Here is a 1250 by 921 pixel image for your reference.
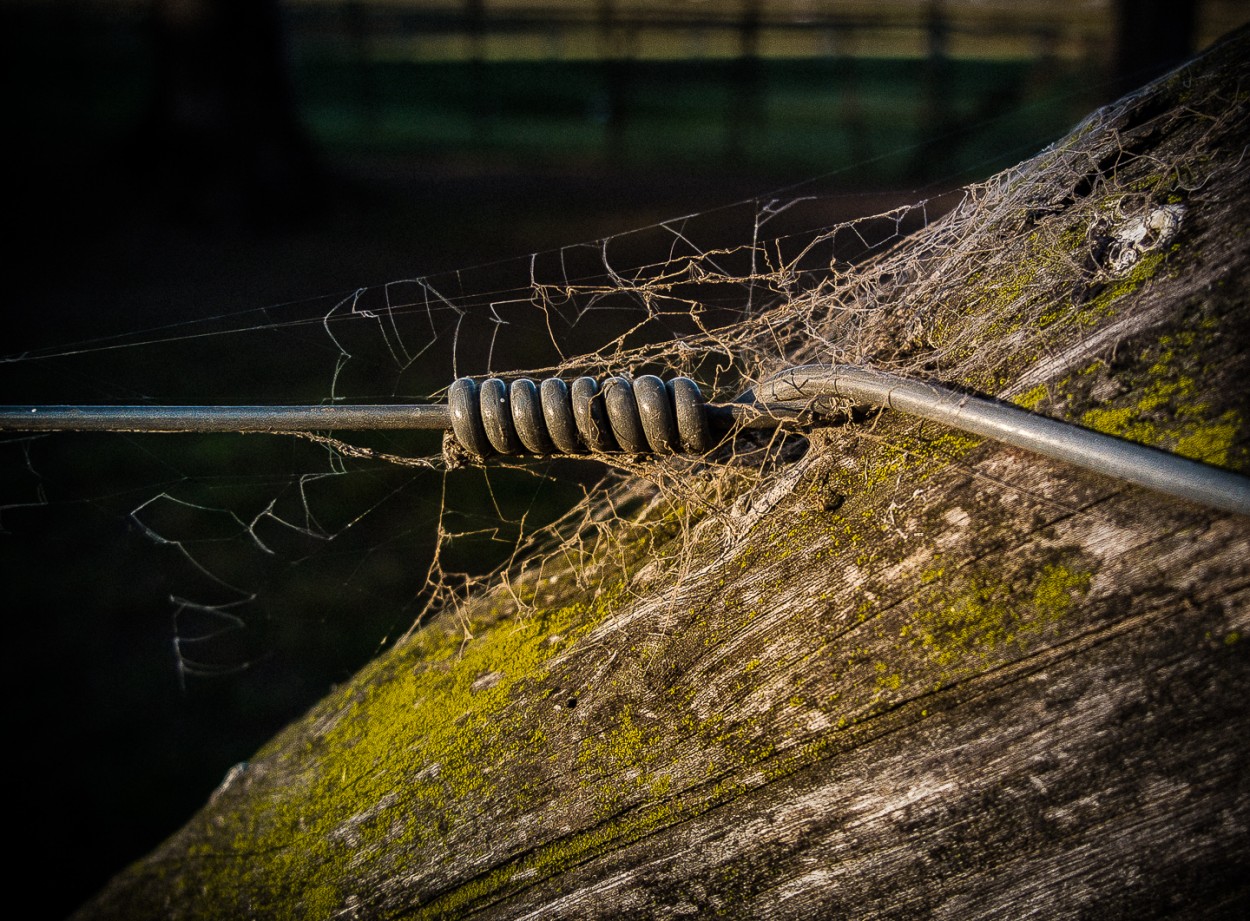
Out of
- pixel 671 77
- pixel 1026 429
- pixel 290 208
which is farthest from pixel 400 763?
pixel 671 77

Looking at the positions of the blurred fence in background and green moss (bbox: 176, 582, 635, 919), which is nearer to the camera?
green moss (bbox: 176, 582, 635, 919)

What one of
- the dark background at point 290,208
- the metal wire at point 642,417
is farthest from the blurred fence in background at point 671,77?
the metal wire at point 642,417

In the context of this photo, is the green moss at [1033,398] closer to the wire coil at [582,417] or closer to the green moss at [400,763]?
the wire coil at [582,417]

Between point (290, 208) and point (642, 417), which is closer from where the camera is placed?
point (642, 417)

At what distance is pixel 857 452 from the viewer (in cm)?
107

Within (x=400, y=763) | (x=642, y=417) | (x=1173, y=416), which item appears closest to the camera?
(x=1173, y=416)

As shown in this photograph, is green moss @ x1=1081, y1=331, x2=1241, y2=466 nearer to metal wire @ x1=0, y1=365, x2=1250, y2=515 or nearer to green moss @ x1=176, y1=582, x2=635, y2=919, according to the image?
metal wire @ x1=0, y1=365, x2=1250, y2=515

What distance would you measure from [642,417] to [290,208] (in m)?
12.8

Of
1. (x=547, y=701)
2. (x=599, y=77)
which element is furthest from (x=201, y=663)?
(x=599, y=77)

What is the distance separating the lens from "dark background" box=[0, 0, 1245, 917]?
470 centimetres

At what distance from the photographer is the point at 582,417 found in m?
1.17

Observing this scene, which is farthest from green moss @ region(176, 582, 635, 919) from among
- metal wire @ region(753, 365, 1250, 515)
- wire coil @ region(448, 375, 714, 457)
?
metal wire @ region(753, 365, 1250, 515)

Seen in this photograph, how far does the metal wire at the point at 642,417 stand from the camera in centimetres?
87

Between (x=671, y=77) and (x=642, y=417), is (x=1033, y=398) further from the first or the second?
(x=671, y=77)
